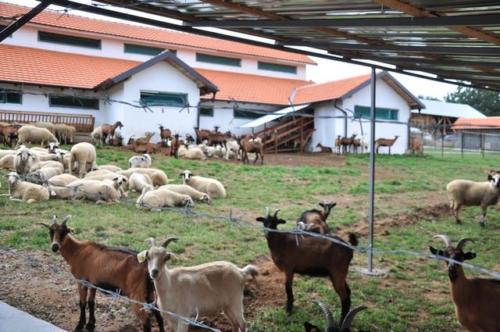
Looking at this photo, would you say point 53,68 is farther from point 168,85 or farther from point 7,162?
point 7,162

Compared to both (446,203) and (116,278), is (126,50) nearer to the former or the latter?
(446,203)

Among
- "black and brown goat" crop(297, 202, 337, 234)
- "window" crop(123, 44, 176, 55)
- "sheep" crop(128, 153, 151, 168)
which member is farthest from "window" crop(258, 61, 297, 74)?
"black and brown goat" crop(297, 202, 337, 234)

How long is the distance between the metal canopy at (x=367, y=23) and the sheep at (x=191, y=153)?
1433 centimetres

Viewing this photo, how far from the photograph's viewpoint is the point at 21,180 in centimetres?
1153

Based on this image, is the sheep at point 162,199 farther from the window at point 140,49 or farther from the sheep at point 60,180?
the window at point 140,49

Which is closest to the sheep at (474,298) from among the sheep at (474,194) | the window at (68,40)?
the sheep at (474,194)

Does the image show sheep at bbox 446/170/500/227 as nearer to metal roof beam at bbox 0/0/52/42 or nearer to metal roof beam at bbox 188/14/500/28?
metal roof beam at bbox 188/14/500/28

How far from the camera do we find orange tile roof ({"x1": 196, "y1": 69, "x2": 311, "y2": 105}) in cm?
3034

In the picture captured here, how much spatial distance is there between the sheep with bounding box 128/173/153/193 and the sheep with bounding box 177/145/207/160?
25.1 feet

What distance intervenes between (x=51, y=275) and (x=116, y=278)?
2091 mm

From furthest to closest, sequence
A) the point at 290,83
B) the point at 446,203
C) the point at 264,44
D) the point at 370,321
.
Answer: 1. the point at 290,83
2. the point at 446,203
3. the point at 264,44
4. the point at 370,321

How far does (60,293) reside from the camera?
19.5 ft

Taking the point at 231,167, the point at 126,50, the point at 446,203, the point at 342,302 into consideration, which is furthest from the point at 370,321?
the point at 126,50

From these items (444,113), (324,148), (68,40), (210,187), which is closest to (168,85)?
(68,40)
